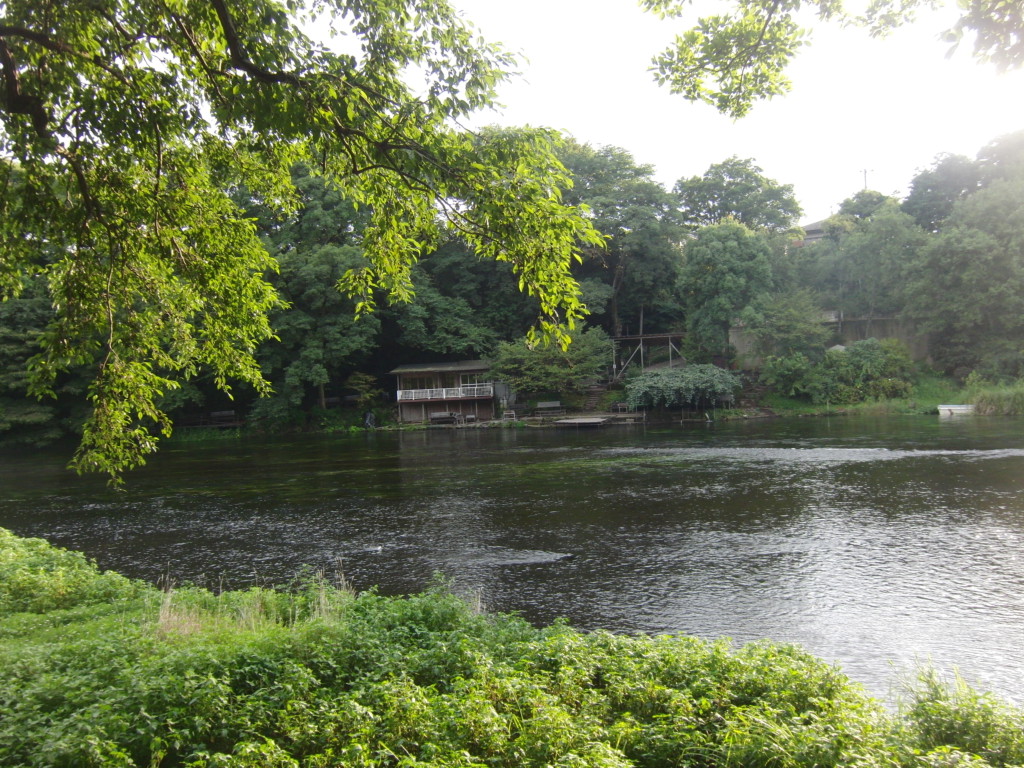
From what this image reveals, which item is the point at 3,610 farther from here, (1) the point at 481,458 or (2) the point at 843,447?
(2) the point at 843,447

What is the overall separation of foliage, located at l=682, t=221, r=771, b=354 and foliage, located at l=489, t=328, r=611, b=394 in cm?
627

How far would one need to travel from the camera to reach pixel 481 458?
26141 mm

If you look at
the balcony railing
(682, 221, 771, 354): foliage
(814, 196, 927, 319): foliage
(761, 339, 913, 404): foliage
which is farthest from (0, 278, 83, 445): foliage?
(814, 196, 927, 319): foliage

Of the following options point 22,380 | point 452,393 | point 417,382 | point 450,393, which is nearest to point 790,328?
point 452,393

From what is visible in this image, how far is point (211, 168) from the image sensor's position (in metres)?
8.17

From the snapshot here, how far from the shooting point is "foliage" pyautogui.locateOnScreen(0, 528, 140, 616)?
838 centimetres

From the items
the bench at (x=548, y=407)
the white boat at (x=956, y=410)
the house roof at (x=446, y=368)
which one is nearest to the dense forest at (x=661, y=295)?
the house roof at (x=446, y=368)

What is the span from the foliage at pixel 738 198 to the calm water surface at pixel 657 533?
28263 millimetres

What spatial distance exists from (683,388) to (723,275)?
810 centimetres

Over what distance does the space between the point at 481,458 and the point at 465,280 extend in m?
23.0

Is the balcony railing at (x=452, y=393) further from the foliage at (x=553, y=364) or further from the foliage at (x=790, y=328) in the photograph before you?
the foliage at (x=790, y=328)

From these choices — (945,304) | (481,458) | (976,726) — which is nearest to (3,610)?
(976,726)

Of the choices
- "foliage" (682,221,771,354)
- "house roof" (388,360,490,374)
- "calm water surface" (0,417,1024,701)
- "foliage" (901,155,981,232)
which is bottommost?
"calm water surface" (0,417,1024,701)

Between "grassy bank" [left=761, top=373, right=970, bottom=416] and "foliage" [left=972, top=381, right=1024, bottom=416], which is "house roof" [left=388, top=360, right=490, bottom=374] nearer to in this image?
"grassy bank" [left=761, top=373, right=970, bottom=416]
